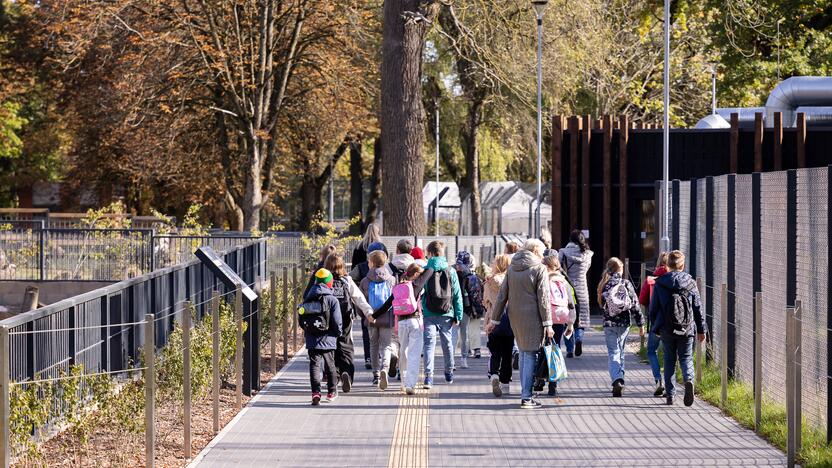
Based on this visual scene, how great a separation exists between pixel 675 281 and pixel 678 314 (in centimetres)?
34

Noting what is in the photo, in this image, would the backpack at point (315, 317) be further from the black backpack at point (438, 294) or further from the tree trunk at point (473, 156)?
the tree trunk at point (473, 156)

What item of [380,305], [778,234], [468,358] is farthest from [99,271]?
[778,234]

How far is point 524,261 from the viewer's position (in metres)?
13.1

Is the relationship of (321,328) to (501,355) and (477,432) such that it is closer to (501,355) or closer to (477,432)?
(501,355)

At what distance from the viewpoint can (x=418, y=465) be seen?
32.0 ft

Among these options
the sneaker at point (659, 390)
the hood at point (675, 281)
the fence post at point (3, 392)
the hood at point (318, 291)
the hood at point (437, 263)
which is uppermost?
the hood at point (437, 263)

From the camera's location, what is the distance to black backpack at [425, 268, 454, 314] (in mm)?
14734

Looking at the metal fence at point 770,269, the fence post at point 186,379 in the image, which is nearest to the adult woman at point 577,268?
the metal fence at point 770,269

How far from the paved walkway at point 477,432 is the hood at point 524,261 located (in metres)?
1.41

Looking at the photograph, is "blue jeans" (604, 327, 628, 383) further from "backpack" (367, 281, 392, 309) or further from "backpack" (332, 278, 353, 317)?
"backpack" (332, 278, 353, 317)

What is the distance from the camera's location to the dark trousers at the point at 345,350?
1414cm

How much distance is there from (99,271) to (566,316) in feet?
52.4

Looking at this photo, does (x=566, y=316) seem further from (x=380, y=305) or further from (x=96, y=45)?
(x=96, y=45)

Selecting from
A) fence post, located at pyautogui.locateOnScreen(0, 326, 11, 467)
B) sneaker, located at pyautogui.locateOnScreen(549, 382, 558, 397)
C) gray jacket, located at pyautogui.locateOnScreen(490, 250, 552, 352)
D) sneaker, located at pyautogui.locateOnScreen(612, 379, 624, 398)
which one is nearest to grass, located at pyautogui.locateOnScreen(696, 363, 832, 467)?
sneaker, located at pyautogui.locateOnScreen(612, 379, 624, 398)
